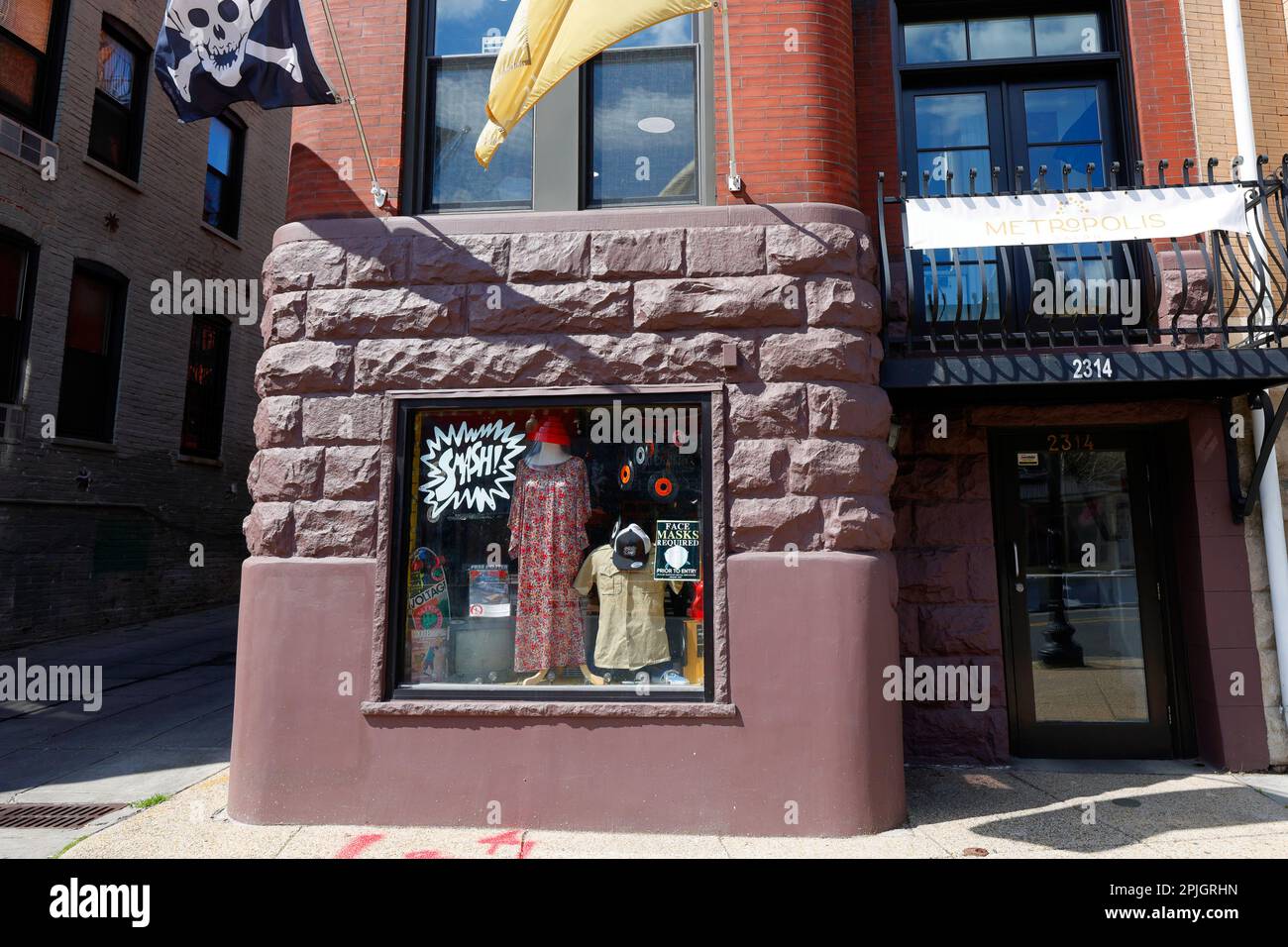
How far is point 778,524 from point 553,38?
336 cm

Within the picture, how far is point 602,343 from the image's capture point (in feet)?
17.3

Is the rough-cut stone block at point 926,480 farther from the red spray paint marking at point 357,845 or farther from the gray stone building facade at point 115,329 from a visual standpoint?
the gray stone building facade at point 115,329

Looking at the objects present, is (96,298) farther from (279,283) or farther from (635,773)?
(635,773)

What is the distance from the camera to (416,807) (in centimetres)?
500

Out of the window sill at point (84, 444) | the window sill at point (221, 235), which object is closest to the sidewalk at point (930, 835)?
the window sill at point (84, 444)

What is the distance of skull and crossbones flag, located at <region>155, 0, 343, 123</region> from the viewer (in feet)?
16.9

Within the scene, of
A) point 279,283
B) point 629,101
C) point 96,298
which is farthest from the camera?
Result: point 96,298

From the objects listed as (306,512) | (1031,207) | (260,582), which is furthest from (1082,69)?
(260,582)

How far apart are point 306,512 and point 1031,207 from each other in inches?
215

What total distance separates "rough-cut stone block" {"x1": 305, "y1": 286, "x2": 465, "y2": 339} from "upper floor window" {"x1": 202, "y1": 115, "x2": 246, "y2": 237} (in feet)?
35.2

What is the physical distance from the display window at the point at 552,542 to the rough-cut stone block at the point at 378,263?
2.96ft

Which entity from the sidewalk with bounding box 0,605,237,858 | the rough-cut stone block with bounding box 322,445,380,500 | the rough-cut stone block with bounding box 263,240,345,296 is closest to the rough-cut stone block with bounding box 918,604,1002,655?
the rough-cut stone block with bounding box 322,445,380,500

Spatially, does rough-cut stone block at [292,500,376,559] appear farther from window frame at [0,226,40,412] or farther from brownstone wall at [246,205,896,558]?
window frame at [0,226,40,412]
